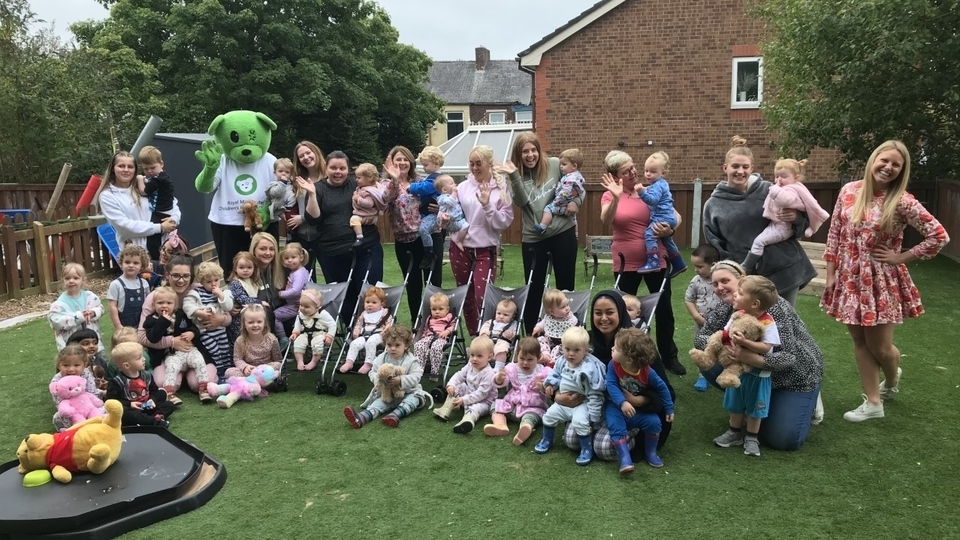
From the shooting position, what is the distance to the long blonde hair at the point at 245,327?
5086 millimetres

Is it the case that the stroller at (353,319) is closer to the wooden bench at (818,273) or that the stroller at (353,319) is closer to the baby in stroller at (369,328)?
the baby in stroller at (369,328)

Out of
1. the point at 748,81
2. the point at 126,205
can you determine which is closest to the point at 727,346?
the point at 126,205

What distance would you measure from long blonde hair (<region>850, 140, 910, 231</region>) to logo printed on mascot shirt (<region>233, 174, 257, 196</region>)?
4.53 metres

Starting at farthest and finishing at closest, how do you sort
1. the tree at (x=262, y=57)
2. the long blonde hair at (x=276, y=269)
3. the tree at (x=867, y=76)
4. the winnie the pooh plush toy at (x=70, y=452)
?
the tree at (x=262, y=57)
the tree at (x=867, y=76)
the long blonde hair at (x=276, y=269)
the winnie the pooh plush toy at (x=70, y=452)

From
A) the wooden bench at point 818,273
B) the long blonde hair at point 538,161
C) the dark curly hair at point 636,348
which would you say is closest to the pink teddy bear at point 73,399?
the dark curly hair at point 636,348

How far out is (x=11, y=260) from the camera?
329 inches

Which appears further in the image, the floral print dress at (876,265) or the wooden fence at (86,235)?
the wooden fence at (86,235)

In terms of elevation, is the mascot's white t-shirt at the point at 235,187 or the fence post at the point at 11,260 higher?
the mascot's white t-shirt at the point at 235,187

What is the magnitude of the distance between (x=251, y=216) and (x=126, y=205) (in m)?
1.07

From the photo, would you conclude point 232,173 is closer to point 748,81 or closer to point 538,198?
point 538,198

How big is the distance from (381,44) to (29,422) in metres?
29.0

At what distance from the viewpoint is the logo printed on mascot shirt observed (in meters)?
5.79

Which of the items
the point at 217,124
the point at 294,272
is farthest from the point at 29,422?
the point at 217,124

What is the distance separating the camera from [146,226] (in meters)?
5.70
